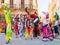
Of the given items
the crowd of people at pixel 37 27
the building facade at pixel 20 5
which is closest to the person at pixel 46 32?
the crowd of people at pixel 37 27

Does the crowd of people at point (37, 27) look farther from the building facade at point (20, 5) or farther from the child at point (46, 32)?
the building facade at point (20, 5)

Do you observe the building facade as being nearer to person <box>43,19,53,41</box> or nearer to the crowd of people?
the crowd of people

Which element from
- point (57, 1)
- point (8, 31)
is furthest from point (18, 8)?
point (8, 31)

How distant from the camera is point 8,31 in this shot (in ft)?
62.0

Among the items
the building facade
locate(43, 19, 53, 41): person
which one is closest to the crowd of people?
locate(43, 19, 53, 41): person

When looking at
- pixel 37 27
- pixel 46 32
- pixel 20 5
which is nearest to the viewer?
pixel 46 32

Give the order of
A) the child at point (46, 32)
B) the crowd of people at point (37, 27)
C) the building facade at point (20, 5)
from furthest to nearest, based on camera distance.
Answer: the building facade at point (20, 5) → the crowd of people at point (37, 27) → the child at point (46, 32)

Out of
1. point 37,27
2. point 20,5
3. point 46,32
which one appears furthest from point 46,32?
point 20,5

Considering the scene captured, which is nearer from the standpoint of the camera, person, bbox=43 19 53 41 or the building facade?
person, bbox=43 19 53 41

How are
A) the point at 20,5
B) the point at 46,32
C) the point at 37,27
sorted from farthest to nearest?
1. the point at 20,5
2. the point at 37,27
3. the point at 46,32

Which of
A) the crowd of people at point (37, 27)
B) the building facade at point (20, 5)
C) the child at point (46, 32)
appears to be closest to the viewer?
the child at point (46, 32)

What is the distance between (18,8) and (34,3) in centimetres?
235

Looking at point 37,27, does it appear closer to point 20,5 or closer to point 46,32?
point 46,32

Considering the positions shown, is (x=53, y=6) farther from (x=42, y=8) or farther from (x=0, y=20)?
(x=0, y=20)
